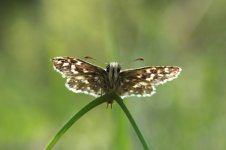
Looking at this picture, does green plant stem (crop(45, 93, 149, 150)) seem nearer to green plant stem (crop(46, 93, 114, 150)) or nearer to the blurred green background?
green plant stem (crop(46, 93, 114, 150))

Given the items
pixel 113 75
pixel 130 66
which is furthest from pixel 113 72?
pixel 130 66

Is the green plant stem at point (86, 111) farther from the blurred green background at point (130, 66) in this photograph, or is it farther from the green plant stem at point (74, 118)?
the blurred green background at point (130, 66)

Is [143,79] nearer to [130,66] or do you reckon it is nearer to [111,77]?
[111,77]

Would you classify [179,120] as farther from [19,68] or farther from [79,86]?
[19,68]

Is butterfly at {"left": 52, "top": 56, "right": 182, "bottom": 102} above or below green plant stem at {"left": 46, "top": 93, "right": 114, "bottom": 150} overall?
above

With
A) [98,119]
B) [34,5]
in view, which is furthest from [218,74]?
[34,5]

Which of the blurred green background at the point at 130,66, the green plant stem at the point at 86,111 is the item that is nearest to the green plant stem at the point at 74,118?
the green plant stem at the point at 86,111

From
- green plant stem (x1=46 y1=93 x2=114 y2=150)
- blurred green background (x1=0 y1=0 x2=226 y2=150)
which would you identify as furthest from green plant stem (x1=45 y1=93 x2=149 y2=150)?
blurred green background (x1=0 y1=0 x2=226 y2=150)
